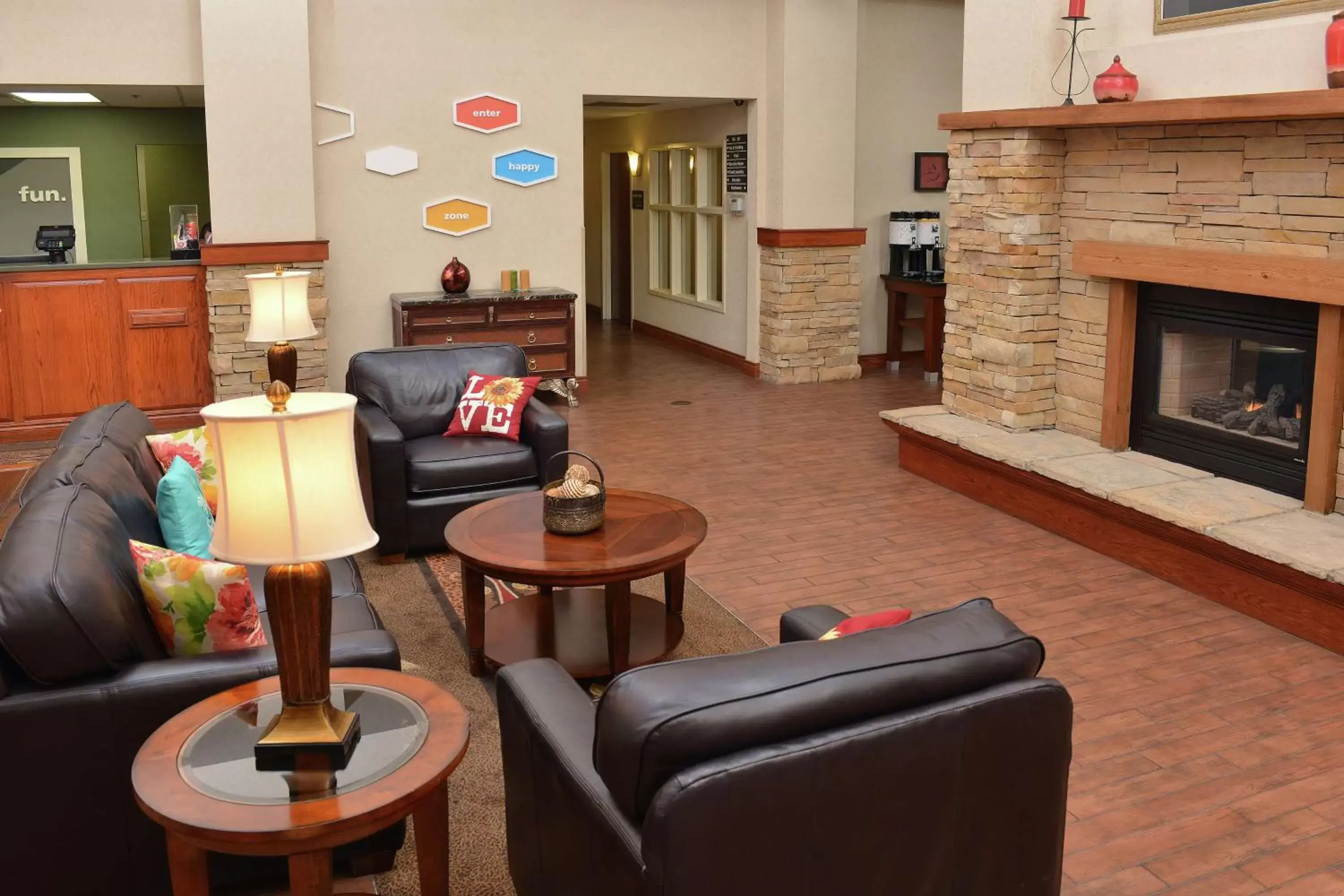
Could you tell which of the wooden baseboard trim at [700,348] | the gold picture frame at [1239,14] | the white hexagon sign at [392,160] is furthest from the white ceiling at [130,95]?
the gold picture frame at [1239,14]

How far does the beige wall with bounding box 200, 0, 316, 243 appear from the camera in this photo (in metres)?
7.50

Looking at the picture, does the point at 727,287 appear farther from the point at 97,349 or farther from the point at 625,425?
the point at 97,349

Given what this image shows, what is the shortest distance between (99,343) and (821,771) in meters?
6.85

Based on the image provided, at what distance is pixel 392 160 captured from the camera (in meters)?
8.30

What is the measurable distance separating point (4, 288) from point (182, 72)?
5.67ft

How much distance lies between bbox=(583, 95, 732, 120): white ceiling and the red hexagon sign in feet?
2.20

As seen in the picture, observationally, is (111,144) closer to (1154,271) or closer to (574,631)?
(574,631)

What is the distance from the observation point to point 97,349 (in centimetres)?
760

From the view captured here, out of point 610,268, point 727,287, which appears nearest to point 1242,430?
point 727,287

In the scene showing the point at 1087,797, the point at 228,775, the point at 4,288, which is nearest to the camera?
the point at 228,775

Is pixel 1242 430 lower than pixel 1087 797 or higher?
higher

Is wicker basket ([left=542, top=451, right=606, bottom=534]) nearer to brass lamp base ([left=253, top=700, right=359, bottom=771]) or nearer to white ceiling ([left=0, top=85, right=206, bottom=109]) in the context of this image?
brass lamp base ([left=253, top=700, right=359, bottom=771])

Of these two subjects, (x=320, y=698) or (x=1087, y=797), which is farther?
(x=1087, y=797)

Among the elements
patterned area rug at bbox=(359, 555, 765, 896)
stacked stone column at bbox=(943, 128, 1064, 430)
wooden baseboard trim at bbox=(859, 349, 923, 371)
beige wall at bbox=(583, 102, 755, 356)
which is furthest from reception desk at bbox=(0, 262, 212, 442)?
wooden baseboard trim at bbox=(859, 349, 923, 371)
